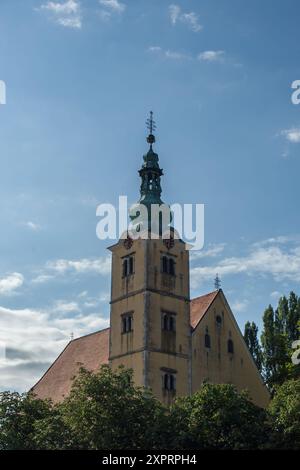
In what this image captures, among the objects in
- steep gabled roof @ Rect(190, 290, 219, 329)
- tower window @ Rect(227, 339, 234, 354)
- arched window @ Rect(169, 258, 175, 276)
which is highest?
arched window @ Rect(169, 258, 175, 276)

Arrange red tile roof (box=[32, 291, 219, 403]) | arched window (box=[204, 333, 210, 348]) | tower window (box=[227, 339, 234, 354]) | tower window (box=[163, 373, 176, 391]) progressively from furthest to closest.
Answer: red tile roof (box=[32, 291, 219, 403]) → tower window (box=[227, 339, 234, 354]) → arched window (box=[204, 333, 210, 348]) → tower window (box=[163, 373, 176, 391])

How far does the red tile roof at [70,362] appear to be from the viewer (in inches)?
2392

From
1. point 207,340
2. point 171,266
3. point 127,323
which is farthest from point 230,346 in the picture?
point 127,323

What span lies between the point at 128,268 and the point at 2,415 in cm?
1879

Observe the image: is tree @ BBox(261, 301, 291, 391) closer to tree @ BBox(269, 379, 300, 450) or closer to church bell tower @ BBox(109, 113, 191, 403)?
church bell tower @ BBox(109, 113, 191, 403)

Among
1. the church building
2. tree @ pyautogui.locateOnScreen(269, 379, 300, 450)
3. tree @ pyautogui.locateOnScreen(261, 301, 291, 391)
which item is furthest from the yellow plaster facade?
tree @ pyautogui.locateOnScreen(269, 379, 300, 450)

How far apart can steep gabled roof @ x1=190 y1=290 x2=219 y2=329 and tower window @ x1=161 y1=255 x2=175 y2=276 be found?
358 centimetres

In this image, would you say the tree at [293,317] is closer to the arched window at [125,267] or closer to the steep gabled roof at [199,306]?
the steep gabled roof at [199,306]

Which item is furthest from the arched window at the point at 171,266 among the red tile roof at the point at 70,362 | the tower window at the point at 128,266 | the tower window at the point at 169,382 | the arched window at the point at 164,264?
the red tile roof at the point at 70,362

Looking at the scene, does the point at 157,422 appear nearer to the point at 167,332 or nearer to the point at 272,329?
the point at 167,332

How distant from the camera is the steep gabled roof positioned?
5462cm

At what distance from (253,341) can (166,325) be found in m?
21.2

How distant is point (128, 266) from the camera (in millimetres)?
54656
